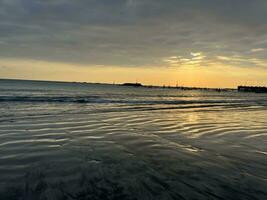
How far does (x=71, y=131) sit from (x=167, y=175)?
692cm

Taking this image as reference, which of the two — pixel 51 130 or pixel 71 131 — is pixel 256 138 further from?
pixel 51 130

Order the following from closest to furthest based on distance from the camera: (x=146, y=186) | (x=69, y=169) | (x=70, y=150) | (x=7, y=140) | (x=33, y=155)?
(x=146, y=186)
(x=69, y=169)
(x=33, y=155)
(x=70, y=150)
(x=7, y=140)

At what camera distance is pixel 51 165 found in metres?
7.20

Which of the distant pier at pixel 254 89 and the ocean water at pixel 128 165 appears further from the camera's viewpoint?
the distant pier at pixel 254 89

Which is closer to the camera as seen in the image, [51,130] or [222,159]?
[222,159]

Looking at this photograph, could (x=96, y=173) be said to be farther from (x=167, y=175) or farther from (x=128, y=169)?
(x=167, y=175)

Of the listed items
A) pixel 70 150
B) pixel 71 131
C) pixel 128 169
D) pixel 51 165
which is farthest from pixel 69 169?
pixel 71 131

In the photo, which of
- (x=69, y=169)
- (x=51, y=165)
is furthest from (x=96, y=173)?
(x=51, y=165)

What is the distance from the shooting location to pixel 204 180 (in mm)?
6387

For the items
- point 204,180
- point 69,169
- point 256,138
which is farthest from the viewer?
point 256,138

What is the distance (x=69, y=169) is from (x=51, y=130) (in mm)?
6034

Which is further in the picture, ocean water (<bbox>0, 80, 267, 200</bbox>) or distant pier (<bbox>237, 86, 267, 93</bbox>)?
distant pier (<bbox>237, 86, 267, 93</bbox>)

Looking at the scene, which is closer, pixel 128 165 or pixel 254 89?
pixel 128 165

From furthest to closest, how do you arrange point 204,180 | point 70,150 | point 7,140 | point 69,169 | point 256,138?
point 256,138 → point 7,140 → point 70,150 → point 69,169 → point 204,180
